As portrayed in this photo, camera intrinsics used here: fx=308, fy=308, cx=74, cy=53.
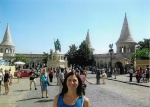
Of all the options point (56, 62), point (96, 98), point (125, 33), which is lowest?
point (96, 98)

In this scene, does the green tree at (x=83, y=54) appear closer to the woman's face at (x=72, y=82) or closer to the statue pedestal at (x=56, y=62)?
the statue pedestal at (x=56, y=62)

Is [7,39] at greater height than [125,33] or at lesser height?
lesser

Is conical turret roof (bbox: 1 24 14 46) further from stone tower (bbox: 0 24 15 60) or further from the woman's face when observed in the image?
the woman's face

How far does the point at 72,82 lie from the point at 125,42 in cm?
8596

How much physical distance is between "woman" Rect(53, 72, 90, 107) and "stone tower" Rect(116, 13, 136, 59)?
3373 inches

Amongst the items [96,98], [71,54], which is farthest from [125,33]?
[96,98]

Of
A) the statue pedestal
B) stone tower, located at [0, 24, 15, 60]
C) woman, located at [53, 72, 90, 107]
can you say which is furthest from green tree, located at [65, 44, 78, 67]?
woman, located at [53, 72, 90, 107]

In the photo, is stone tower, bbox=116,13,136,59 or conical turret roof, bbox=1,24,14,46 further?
conical turret roof, bbox=1,24,14,46

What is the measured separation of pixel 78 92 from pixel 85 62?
77.7 m

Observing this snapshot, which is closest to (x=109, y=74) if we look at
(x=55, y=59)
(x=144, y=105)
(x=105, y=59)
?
(x=144, y=105)

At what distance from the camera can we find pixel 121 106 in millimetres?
11625

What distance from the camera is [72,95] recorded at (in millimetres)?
3926

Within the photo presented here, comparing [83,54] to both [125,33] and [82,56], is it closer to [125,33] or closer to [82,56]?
[82,56]

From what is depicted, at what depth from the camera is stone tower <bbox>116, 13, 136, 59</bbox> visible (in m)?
89.2
